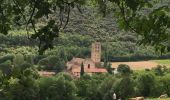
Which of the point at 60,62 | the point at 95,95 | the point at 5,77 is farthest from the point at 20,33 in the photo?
the point at 5,77

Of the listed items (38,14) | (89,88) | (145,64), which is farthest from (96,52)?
(38,14)

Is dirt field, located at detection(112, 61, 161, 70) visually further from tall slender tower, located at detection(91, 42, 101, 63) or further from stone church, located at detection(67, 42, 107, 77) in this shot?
tall slender tower, located at detection(91, 42, 101, 63)

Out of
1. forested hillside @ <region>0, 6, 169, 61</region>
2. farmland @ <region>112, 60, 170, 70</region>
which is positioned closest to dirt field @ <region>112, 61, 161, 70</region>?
farmland @ <region>112, 60, 170, 70</region>

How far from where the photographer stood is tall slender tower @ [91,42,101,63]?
9456cm

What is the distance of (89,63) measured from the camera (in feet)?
293

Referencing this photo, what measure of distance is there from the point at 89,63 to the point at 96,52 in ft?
26.0

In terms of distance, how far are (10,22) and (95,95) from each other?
48676 mm

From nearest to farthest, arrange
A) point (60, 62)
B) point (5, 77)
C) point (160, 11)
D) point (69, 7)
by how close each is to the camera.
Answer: point (160, 11), point (69, 7), point (5, 77), point (60, 62)

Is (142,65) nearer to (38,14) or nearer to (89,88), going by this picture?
(89,88)

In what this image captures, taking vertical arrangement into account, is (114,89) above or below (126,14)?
below

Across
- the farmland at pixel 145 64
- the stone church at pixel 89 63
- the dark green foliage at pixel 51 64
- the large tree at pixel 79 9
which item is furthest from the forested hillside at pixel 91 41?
the large tree at pixel 79 9

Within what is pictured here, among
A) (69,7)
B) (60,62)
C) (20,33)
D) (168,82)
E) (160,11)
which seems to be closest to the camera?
(160,11)

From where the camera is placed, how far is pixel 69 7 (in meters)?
3.98

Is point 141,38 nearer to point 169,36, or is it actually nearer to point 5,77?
point 169,36
